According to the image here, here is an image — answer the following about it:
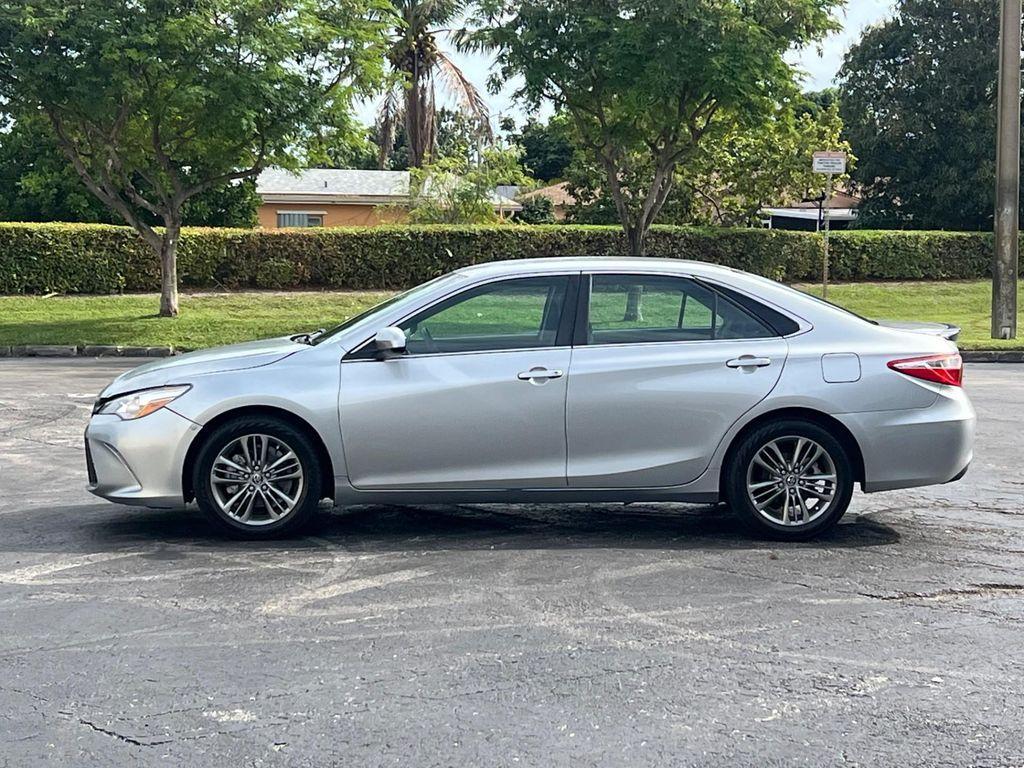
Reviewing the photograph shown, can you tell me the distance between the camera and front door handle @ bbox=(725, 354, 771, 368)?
6.62 metres

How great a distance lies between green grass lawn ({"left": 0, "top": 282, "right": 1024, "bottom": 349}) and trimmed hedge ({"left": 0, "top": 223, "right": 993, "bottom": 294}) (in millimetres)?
678

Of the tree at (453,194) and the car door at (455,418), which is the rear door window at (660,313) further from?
the tree at (453,194)

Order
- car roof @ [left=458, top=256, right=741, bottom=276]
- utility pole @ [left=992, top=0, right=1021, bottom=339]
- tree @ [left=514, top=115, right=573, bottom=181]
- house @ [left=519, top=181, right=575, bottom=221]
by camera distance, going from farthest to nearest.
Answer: tree @ [left=514, top=115, right=573, bottom=181], house @ [left=519, top=181, right=575, bottom=221], utility pole @ [left=992, top=0, right=1021, bottom=339], car roof @ [left=458, top=256, right=741, bottom=276]

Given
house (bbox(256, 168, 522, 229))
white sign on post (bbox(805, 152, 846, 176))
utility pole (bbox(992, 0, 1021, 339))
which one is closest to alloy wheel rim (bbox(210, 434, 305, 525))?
white sign on post (bbox(805, 152, 846, 176))

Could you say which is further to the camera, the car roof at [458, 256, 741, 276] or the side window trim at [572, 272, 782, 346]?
the car roof at [458, 256, 741, 276]

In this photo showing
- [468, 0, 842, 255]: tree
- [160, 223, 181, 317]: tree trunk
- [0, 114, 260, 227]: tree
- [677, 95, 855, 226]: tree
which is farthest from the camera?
[677, 95, 855, 226]: tree

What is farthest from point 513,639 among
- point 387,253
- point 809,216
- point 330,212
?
point 809,216

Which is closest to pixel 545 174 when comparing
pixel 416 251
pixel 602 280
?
pixel 416 251

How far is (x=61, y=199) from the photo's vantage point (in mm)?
31266

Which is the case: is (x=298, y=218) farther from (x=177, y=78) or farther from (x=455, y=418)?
(x=455, y=418)

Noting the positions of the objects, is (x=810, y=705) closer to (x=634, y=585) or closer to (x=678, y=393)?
(x=634, y=585)

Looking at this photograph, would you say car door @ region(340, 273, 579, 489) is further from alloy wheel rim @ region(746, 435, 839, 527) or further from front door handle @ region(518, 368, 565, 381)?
alloy wheel rim @ region(746, 435, 839, 527)

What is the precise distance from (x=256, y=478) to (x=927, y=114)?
37.6 metres

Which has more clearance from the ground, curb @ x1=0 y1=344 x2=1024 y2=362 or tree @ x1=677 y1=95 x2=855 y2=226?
tree @ x1=677 y1=95 x2=855 y2=226
